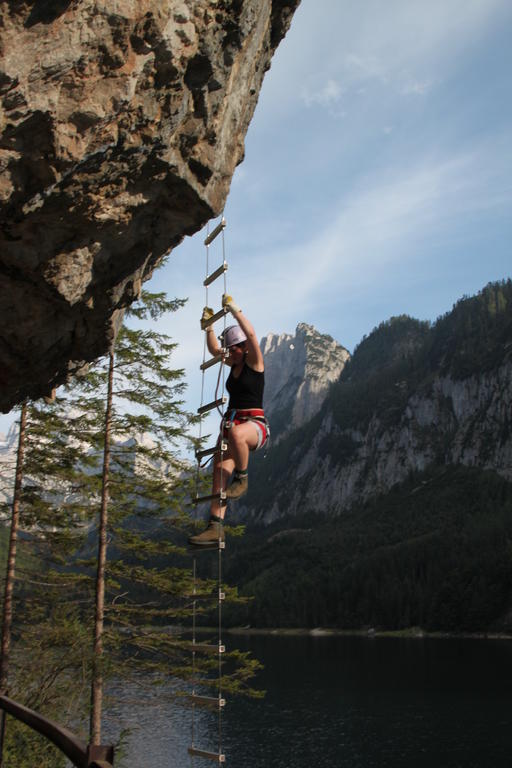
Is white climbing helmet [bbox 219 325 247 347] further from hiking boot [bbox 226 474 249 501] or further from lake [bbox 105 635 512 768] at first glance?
lake [bbox 105 635 512 768]

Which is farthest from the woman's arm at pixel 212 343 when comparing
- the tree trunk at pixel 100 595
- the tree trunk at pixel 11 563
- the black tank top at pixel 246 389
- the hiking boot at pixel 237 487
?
the tree trunk at pixel 100 595

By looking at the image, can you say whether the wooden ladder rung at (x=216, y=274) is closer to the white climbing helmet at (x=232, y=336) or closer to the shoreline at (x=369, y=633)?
the white climbing helmet at (x=232, y=336)

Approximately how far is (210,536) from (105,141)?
175 inches

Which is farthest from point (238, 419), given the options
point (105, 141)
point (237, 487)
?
point (105, 141)

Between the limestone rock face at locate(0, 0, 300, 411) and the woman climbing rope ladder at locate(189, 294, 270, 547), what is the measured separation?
1.42 meters

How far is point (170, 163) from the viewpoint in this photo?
6.93 meters

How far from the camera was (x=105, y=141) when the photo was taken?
6172mm

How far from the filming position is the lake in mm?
43000

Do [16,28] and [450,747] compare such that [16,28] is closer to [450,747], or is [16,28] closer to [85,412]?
[85,412]

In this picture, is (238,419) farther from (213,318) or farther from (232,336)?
(213,318)

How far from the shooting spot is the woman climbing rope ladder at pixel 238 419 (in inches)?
307

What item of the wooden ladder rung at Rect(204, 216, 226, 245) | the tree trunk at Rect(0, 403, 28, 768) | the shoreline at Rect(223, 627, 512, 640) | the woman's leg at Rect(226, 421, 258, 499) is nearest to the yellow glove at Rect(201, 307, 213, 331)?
the wooden ladder rung at Rect(204, 216, 226, 245)

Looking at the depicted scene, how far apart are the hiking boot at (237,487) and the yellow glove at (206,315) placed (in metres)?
Result: 2.07

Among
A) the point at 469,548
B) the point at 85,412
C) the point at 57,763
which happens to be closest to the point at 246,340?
the point at 85,412
